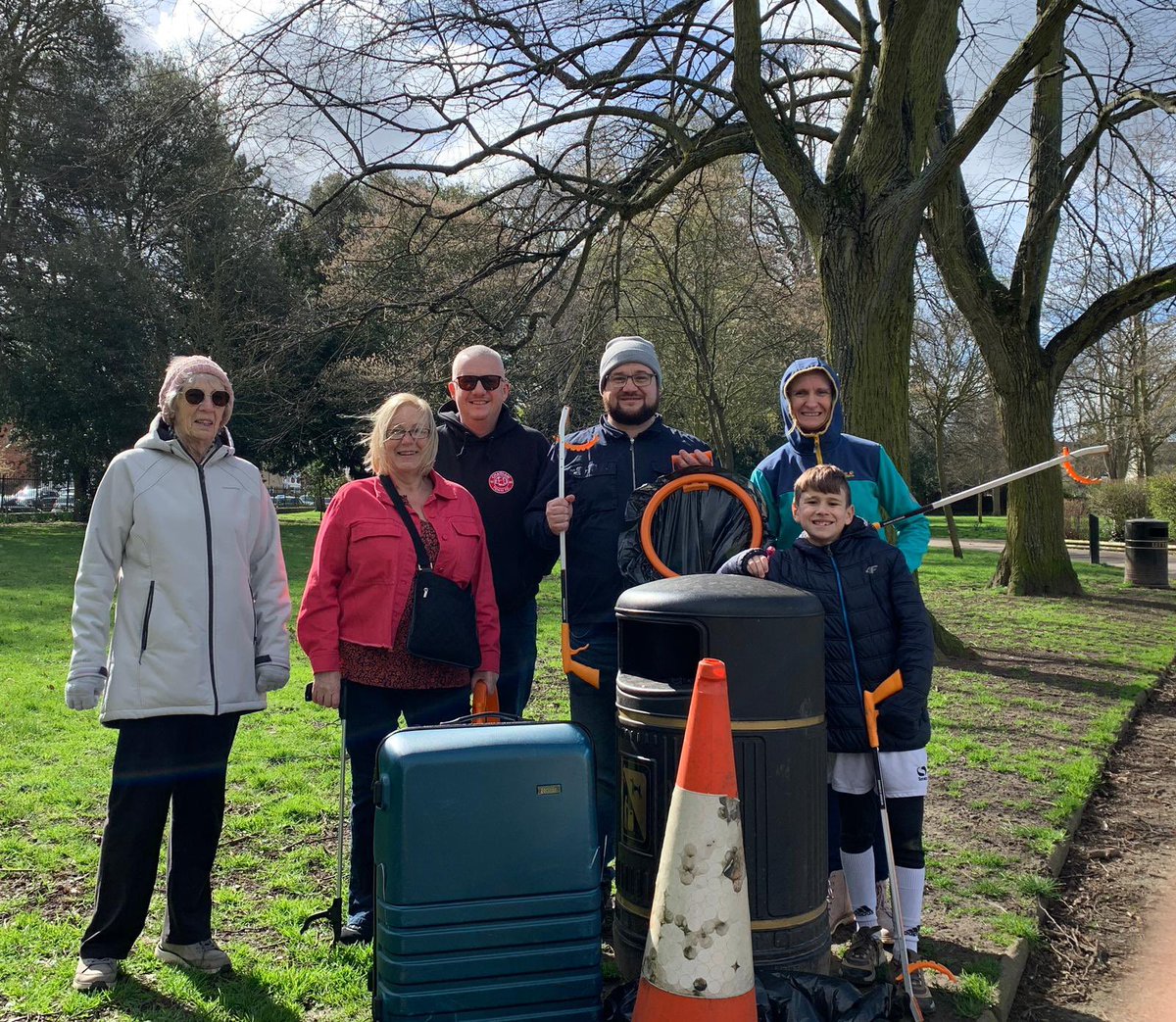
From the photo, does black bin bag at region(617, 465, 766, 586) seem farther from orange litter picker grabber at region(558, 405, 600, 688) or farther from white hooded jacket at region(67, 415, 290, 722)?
white hooded jacket at region(67, 415, 290, 722)

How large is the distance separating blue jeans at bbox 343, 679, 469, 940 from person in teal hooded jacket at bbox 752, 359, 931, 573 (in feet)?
4.92

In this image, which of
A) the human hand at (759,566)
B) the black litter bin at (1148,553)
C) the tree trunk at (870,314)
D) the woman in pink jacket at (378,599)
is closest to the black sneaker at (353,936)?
the woman in pink jacket at (378,599)

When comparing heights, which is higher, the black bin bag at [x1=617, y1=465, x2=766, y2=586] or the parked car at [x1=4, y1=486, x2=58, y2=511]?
the parked car at [x1=4, y1=486, x2=58, y2=511]

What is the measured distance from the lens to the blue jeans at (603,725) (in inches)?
151

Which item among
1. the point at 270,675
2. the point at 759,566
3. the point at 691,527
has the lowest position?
the point at 270,675

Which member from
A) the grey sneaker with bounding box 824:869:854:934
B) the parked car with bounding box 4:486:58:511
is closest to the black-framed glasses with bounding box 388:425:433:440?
the grey sneaker with bounding box 824:869:854:934

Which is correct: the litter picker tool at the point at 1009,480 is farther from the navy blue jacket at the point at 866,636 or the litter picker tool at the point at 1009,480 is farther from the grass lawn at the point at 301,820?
the grass lawn at the point at 301,820

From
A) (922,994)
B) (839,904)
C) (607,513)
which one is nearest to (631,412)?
(607,513)

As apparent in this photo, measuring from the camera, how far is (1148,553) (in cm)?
1673

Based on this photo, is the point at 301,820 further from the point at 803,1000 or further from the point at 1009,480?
the point at 1009,480

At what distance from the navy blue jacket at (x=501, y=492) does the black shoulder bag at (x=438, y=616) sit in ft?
1.62

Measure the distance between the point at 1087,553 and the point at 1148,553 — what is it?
7830 mm

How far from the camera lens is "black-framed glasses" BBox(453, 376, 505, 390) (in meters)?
4.14

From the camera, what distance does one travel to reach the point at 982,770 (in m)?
6.11
